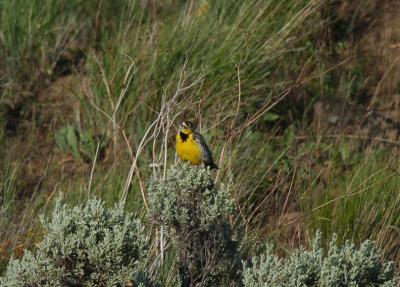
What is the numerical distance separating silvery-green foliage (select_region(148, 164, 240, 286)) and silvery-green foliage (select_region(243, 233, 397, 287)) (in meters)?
0.27

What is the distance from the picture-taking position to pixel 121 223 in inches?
171

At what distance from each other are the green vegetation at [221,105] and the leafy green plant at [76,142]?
0.4 inches

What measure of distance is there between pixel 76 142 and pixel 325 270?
12.0ft

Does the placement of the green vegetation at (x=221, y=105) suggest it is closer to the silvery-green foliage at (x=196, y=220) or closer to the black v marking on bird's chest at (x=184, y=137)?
the black v marking on bird's chest at (x=184, y=137)

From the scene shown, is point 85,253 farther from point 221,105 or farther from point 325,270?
point 221,105

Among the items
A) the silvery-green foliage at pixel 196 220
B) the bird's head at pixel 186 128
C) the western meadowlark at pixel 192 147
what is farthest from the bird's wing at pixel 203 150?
the silvery-green foliage at pixel 196 220

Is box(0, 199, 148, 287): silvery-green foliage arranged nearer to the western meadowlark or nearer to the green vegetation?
the green vegetation

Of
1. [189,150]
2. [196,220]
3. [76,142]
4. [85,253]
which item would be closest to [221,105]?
[189,150]

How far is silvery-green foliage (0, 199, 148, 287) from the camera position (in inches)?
164

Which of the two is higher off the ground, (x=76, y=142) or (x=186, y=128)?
(x=186, y=128)

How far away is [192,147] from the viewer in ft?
19.4

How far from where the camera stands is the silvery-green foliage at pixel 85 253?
4.16 meters

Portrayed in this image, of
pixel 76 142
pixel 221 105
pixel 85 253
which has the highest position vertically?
pixel 85 253

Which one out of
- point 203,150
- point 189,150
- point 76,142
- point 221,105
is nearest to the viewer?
point 203,150
